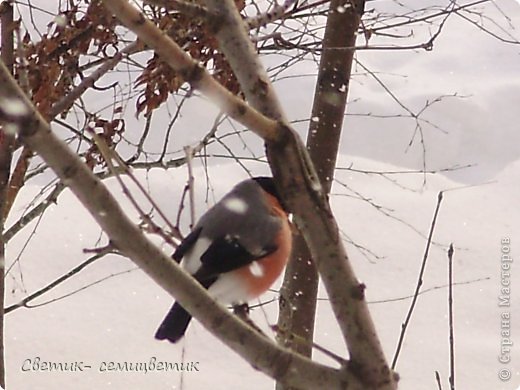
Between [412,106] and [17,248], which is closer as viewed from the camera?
[17,248]

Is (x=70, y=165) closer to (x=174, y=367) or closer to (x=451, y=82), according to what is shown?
(x=174, y=367)

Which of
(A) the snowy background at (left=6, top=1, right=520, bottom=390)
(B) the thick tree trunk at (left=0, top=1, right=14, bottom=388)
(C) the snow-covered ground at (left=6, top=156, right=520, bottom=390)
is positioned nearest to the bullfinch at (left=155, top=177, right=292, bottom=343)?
(B) the thick tree trunk at (left=0, top=1, right=14, bottom=388)

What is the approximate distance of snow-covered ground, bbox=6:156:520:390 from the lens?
3197mm

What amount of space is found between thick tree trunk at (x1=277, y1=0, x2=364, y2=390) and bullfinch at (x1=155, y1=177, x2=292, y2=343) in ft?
1.91

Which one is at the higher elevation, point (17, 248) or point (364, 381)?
point (17, 248)

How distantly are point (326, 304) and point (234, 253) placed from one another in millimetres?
2833

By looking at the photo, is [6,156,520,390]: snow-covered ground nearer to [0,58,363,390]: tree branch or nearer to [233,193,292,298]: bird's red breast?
[233,193,292,298]: bird's red breast

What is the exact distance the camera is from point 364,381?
692 mm

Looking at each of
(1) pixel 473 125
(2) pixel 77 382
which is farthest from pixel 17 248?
(1) pixel 473 125

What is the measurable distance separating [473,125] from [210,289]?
15.2ft

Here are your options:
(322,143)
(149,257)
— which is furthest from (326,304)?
(149,257)

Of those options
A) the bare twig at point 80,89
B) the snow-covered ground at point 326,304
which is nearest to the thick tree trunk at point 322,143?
the bare twig at point 80,89

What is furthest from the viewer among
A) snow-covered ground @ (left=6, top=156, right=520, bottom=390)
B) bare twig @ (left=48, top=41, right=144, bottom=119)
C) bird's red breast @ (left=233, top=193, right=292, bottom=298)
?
snow-covered ground @ (left=6, top=156, right=520, bottom=390)

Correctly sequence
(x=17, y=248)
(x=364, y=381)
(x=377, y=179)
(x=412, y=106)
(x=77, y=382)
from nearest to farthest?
(x=364, y=381), (x=77, y=382), (x=17, y=248), (x=377, y=179), (x=412, y=106)
